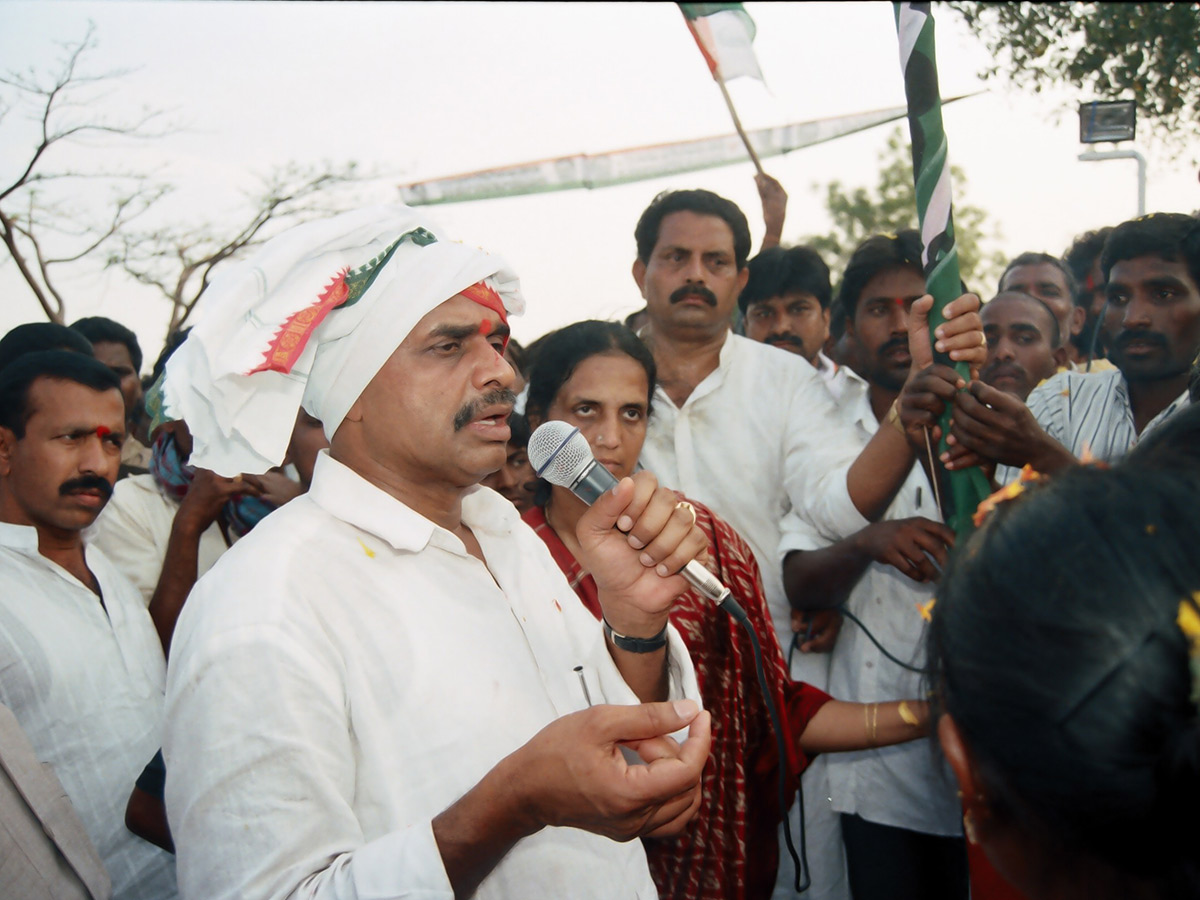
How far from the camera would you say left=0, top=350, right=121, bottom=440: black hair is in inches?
114

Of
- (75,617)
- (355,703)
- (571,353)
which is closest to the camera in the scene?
(355,703)

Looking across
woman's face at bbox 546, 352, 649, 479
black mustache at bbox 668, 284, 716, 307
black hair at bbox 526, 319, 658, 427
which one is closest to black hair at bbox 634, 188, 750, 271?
black mustache at bbox 668, 284, 716, 307

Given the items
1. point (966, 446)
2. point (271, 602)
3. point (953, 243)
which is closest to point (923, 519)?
point (966, 446)

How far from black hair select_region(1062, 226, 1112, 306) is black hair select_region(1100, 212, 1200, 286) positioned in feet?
8.49

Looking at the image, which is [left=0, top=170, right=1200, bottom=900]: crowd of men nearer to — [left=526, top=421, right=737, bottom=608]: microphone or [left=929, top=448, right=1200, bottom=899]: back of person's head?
[left=526, top=421, right=737, bottom=608]: microphone

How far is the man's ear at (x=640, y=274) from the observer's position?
410cm

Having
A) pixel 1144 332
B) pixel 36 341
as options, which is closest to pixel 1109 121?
pixel 1144 332

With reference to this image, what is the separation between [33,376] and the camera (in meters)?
2.95

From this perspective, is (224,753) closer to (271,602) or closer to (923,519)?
(271,602)

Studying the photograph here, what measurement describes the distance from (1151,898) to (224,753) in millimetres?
1237

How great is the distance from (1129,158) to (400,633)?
22.6ft

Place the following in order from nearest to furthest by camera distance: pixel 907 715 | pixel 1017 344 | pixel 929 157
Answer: pixel 929 157
pixel 907 715
pixel 1017 344

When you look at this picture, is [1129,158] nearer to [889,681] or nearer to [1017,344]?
[1017,344]

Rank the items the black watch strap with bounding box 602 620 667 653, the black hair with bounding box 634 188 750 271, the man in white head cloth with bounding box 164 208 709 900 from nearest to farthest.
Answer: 1. the man in white head cloth with bounding box 164 208 709 900
2. the black watch strap with bounding box 602 620 667 653
3. the black hair with bounding box 634 188 750 271
